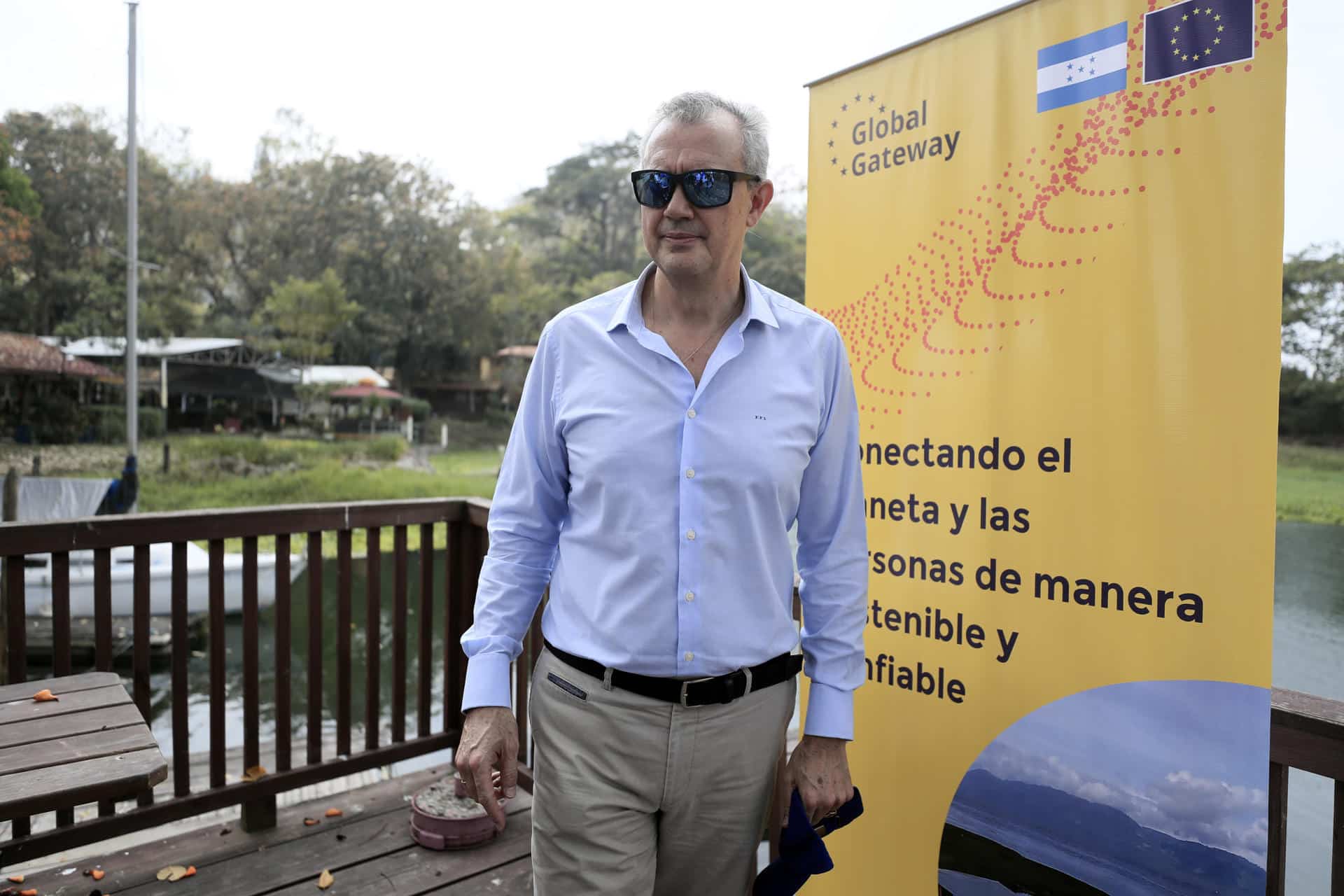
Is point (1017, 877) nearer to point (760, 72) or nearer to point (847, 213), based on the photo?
point (847, 213)

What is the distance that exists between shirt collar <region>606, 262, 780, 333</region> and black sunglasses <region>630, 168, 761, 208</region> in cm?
12

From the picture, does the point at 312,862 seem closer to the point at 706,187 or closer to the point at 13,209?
the point at 706,187

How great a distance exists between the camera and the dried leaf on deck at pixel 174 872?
2201mm

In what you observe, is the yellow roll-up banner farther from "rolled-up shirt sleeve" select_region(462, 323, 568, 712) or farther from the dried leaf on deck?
the dried leaf on deck

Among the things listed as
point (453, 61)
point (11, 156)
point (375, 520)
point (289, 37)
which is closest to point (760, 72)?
point (453, 61)

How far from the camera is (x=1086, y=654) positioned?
155 cm

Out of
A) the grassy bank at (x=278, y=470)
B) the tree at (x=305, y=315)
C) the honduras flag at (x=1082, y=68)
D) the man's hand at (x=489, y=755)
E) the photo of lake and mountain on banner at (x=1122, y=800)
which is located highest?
the tree at (x=305, y=315)

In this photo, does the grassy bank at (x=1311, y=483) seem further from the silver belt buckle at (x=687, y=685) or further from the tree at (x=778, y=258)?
the tree at (x=778, y=258)

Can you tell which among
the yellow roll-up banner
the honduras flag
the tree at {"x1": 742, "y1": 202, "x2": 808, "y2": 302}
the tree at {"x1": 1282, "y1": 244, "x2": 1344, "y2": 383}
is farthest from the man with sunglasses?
the tree at {"x1": 742, "y1": 202, "x2": 808, "y2": 302}

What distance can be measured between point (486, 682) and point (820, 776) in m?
0.53

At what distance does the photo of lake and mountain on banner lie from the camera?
1.36m

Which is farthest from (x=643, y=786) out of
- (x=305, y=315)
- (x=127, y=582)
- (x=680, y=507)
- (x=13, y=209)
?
(x=305, y=315)

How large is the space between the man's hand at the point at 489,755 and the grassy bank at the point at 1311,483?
2.92m

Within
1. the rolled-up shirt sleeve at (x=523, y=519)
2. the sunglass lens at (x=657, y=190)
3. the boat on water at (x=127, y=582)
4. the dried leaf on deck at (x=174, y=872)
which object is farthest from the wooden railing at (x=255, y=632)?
the boat on water at (x=127, y=582)
